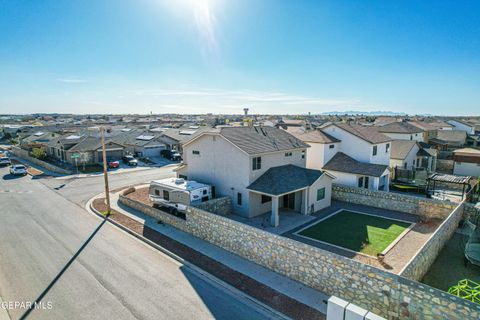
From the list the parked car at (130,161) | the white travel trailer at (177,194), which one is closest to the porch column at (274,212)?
the white travel trailer at (177,194)

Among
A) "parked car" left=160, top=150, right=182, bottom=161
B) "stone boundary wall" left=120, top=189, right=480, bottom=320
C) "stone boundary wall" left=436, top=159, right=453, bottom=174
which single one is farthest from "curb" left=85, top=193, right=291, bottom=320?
"stone boundary wall" left=436, top=159, right=453, bottom=174

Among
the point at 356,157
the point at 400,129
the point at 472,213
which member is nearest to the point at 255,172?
the point at 356,157

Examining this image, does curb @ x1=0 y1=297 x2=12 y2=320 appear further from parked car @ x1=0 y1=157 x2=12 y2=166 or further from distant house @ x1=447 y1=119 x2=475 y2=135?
distant house @ x1=447 y1=119 x2=475 y2=135

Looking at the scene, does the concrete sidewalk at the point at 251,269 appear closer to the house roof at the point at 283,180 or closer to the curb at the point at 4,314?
the house roof at the point at 283,180

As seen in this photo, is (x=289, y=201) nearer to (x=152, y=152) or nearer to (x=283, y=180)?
(x=283, y=180)

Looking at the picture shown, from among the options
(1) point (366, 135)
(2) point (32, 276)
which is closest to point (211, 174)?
(2) point (32, 276)

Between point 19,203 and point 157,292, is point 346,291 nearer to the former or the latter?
point 157,292
